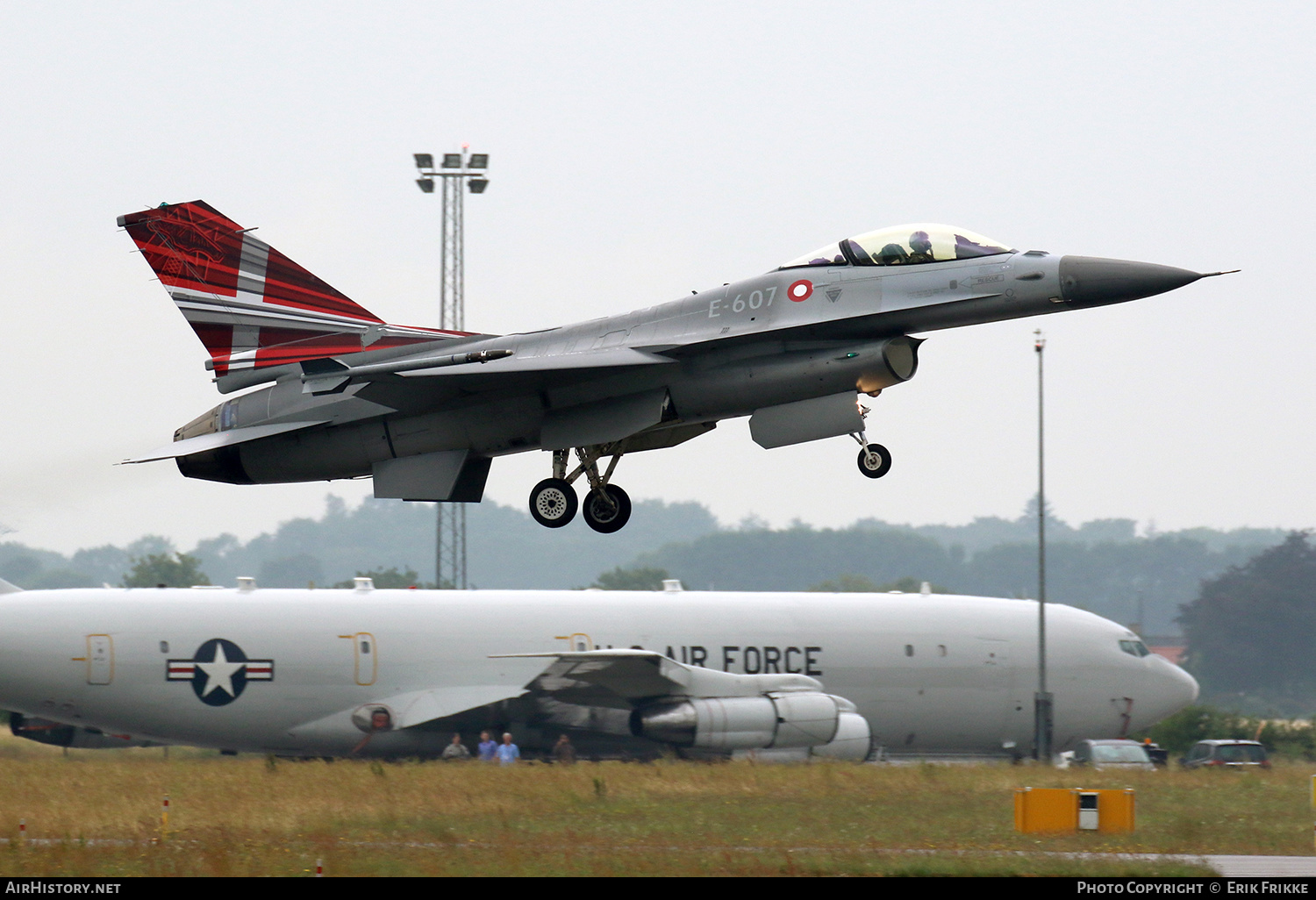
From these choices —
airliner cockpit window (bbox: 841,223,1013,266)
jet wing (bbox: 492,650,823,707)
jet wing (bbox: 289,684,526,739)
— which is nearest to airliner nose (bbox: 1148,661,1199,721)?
jet wing (bbox: 492,650,823,707)

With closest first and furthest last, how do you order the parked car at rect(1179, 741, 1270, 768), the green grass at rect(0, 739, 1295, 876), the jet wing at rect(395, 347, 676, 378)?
the jet wing at rect(395, 347, 676, 378), the green grass at rect(0, 739, 1295, 876), the parked car at rect(1179, 741, 1270, 768)

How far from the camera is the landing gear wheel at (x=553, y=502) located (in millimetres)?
20844

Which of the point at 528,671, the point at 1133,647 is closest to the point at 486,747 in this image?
the point at 528,671

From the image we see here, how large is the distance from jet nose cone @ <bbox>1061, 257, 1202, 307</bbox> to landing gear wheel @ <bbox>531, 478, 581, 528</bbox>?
7.03 metres

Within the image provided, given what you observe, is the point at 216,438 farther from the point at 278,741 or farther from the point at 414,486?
the point at 278,741

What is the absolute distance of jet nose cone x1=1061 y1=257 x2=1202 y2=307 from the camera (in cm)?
1877

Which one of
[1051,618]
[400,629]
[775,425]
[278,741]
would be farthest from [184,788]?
[1051,618]

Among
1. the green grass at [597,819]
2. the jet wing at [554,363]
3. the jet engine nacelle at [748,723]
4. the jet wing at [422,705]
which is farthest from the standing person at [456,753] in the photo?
the jet wing at [554,363]

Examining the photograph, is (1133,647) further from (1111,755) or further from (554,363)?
Answer: (554,363)

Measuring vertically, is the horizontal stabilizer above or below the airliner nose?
above

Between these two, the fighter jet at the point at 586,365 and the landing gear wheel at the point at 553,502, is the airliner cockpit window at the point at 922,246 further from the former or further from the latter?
the landing gear wheel at the point at 553,502

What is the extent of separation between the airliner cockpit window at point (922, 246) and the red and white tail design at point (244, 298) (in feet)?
20.4

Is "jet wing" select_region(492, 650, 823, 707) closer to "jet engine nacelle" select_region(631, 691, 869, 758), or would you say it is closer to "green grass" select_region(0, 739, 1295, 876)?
"jet engine nacelle" select_region(631, 691, 869, 758)

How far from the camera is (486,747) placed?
32.8m
